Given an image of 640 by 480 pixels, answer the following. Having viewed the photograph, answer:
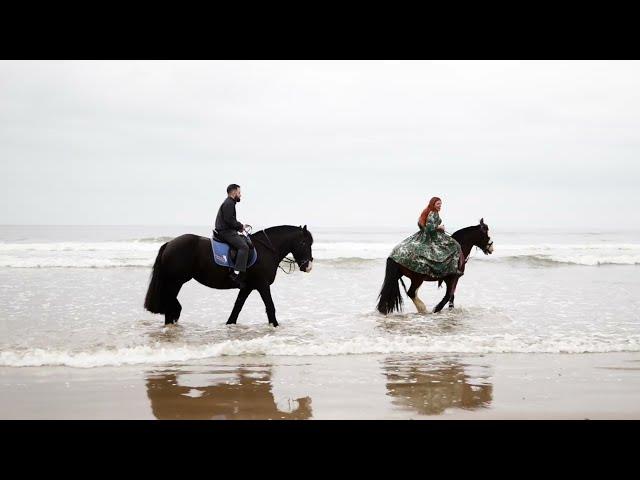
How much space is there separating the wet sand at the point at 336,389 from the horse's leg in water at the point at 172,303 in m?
2.33

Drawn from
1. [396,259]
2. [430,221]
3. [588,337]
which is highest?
[430,221]

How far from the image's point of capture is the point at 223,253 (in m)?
8.86

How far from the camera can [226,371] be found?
6.39 meters

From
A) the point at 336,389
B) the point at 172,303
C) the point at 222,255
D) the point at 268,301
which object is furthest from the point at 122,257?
the point at 336,389

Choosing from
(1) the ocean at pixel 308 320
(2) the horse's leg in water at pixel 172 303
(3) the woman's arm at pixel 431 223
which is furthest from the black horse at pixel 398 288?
(2) the horse's leg in water at pixel 172 303

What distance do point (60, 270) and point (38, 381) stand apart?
502 inches

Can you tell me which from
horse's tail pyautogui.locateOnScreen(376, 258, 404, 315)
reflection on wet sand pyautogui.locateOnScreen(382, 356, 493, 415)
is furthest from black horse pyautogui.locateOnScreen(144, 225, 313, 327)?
reflection on wet sand pyautogui.locateOnScreen(382, 356, 493, 415)

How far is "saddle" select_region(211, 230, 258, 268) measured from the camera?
8.84 meters

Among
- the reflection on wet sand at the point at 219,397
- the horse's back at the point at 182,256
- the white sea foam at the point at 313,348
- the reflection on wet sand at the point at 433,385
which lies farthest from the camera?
the horse's back at the point at 182,256

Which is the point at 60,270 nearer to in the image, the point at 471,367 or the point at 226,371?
the point at 226,371

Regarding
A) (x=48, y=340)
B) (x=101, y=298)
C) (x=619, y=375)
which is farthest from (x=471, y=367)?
(x=101, y=298)

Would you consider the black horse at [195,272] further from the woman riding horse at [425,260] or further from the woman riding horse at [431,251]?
the woman riding horse at [431,251]

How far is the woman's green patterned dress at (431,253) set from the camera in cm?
1030

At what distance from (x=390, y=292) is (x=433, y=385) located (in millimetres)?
4642
